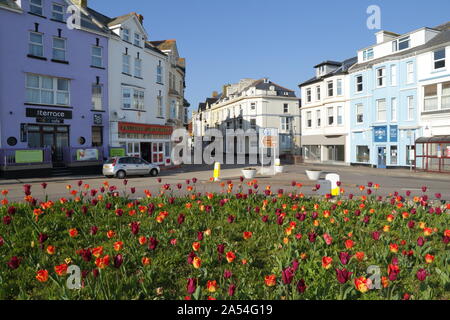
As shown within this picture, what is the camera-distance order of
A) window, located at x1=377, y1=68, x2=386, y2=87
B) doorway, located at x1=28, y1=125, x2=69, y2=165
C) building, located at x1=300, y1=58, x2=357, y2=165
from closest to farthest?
doorway, located at x1=28, y1=125, x2=69, y2=165
window, located at x1=377, y1=68, x2=386, y2=87
building, located at x1=300, y1=58, x2=357, y2=165

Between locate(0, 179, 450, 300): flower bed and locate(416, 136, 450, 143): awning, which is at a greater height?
locate(416, 136, 450, 143): awning

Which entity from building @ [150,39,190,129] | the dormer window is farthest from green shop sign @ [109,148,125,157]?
the dormer window

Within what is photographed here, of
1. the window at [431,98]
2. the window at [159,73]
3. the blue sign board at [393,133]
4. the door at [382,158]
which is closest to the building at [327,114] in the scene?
the door at [382,158]

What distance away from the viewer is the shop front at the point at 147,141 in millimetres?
27531

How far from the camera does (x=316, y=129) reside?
3975 cm

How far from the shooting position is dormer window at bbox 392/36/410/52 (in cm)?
2939

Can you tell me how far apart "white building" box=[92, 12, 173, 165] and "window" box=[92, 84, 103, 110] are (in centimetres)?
86

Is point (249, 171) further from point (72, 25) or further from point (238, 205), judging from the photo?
point (72, 25)

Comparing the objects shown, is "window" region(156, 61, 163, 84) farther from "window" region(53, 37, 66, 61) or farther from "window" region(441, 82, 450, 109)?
"window" region(441, 82, 450, 109)

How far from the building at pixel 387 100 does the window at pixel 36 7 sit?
29724 mm

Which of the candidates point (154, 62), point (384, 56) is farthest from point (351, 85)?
point (154, 62)

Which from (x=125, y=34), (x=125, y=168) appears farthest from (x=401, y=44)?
(x=125, y=168)

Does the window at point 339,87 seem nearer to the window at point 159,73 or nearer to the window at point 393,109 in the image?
the window at point 393,109

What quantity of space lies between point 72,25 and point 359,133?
2940 centimetres
